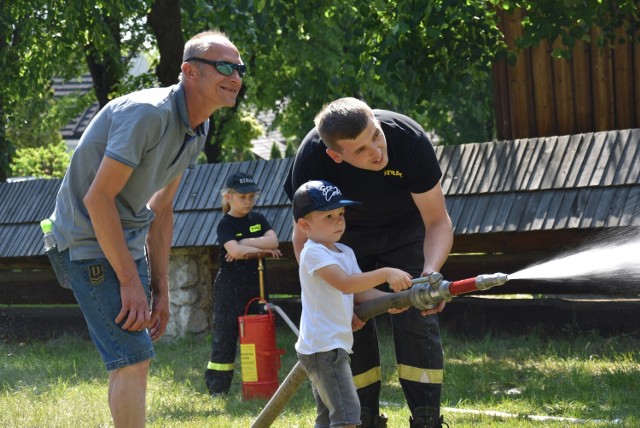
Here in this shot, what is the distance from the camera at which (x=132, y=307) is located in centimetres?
429

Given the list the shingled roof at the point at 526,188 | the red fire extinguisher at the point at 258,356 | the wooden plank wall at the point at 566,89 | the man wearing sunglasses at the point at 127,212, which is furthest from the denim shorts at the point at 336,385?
the wooden plank wall at the point at 566,89

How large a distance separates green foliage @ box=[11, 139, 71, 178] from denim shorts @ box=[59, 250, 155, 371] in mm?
21121

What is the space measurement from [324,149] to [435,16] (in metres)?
3.88

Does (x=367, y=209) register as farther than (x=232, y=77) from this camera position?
Yes

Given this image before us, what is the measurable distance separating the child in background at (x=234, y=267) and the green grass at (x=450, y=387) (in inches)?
9.1

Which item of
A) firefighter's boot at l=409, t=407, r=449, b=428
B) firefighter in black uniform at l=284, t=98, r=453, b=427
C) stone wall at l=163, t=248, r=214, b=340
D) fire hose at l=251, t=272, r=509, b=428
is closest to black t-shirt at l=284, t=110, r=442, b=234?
firefighter in black uniform at l=284, t=98, r=453, b=427

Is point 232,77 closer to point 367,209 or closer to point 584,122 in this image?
point 367,209

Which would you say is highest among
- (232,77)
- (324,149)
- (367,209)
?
(232,77)

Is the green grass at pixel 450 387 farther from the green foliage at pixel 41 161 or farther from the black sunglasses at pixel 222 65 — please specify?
the green foliage at pixel 41 161

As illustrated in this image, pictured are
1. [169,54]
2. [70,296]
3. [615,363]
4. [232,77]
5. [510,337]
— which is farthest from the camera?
[169,54]

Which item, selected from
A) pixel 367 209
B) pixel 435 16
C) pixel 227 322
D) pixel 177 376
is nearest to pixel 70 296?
pixel 177 376

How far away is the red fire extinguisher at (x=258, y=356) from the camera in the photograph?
7191mm

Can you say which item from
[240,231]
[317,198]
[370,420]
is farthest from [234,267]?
[317,198]

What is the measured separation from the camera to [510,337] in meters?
8.97
